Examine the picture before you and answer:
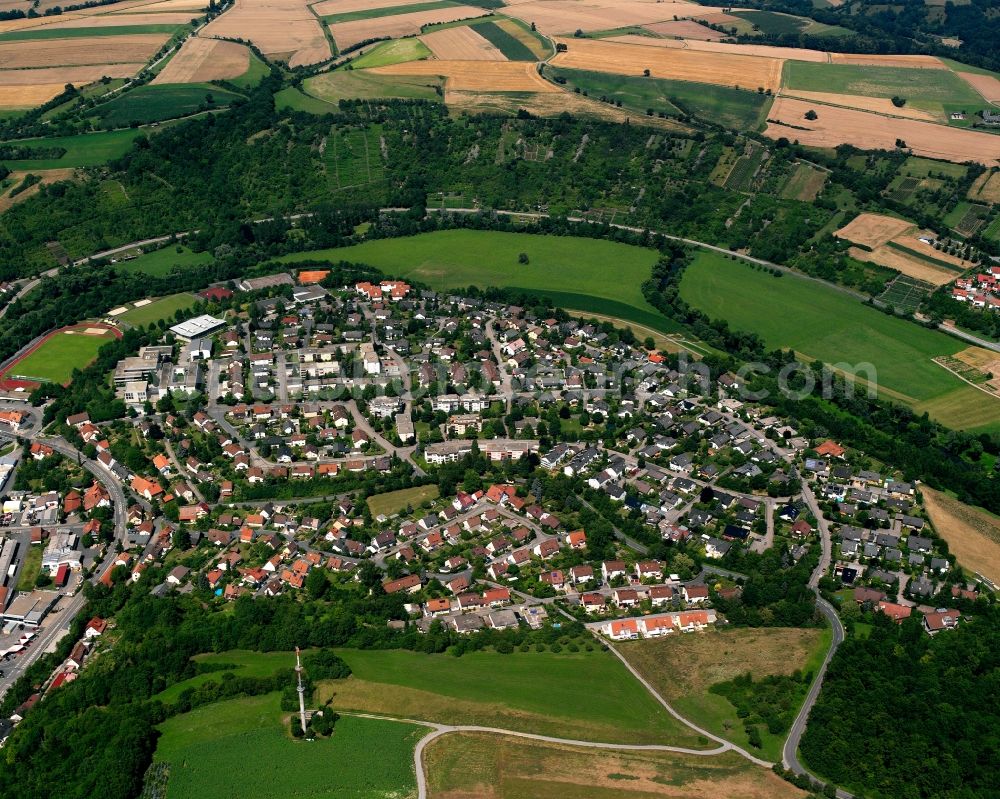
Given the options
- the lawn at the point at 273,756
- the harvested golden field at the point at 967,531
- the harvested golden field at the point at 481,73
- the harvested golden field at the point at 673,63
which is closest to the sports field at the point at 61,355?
the lawn at the point at 273,756

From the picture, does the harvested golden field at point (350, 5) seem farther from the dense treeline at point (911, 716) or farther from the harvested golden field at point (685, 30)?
the dense treeline at point (911, 716)

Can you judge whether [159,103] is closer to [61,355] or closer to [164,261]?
[164,261]

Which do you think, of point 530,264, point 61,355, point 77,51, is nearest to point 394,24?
point 77,51

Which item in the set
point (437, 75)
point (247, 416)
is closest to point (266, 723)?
point (247, 416)

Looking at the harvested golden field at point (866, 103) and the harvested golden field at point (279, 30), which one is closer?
the harvested golden field at point (866, 103)

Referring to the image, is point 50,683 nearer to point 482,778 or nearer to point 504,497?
point 482,778

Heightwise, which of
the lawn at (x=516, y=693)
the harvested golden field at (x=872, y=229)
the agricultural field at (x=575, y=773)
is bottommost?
the agricultural field at (x=575, y=773)
